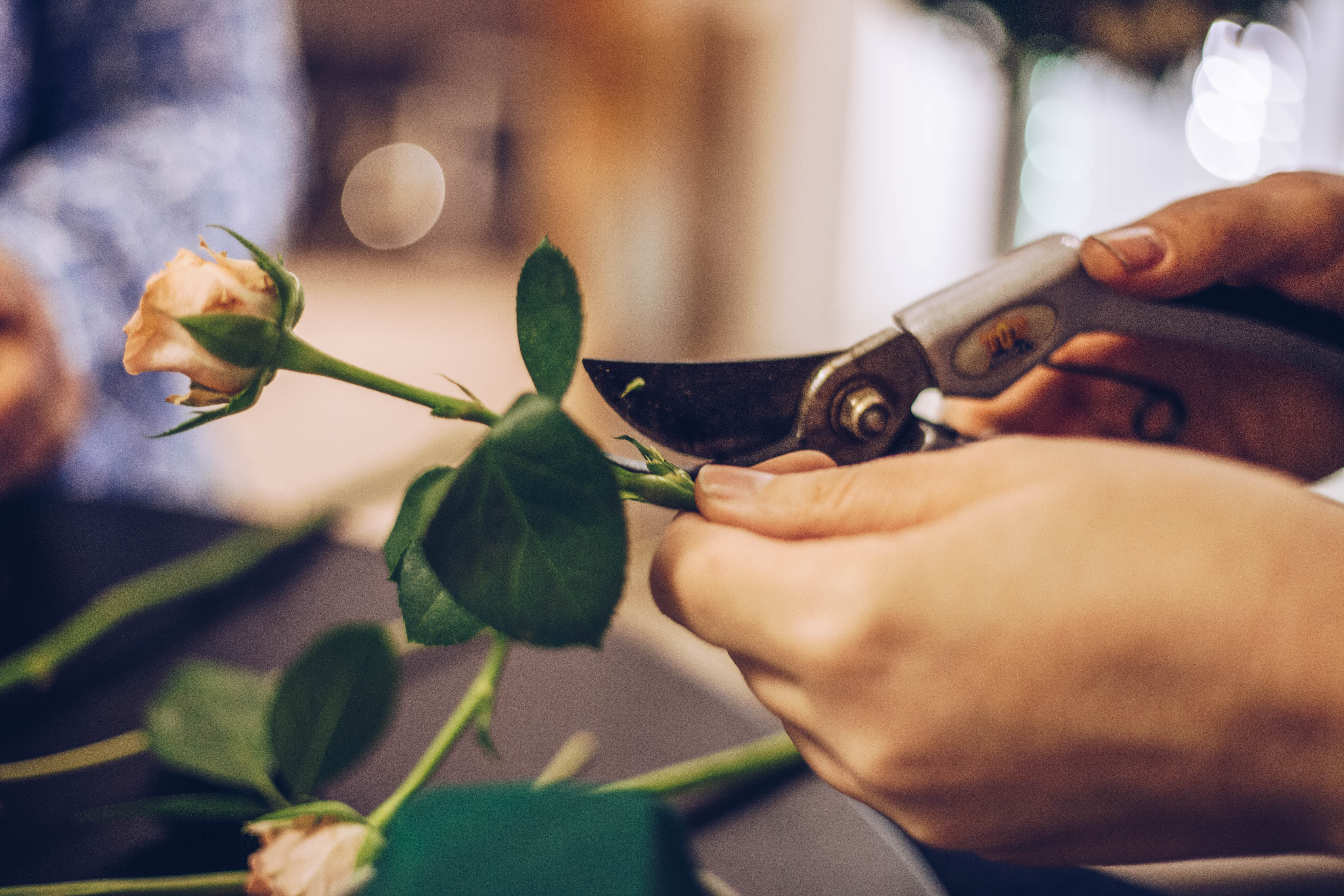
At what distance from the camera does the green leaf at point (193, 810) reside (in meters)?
0.27

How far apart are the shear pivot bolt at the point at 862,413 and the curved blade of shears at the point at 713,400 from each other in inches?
0.7

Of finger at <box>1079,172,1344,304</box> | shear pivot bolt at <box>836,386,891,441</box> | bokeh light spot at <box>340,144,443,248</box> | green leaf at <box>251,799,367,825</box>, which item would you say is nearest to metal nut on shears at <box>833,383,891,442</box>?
shear pivot bolt at <box>836,386,891,441</box>

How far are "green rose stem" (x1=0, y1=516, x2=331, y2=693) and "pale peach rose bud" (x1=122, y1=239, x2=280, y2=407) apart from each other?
32 centimetres

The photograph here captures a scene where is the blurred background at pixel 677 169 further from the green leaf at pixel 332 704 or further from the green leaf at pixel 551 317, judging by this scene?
the green leaf at pixel 551 317

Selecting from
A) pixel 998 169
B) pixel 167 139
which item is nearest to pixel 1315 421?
pixel 167 139

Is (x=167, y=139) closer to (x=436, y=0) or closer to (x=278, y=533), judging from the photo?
(x=278, y=533)

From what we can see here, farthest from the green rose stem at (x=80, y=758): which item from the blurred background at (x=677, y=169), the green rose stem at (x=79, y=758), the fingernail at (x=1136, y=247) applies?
the blurred background at (x=677, y=169)

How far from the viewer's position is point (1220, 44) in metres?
1.58

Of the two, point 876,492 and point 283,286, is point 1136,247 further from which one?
point 283,286

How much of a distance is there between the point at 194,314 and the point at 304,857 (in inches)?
5.6

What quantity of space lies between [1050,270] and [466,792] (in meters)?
0.28

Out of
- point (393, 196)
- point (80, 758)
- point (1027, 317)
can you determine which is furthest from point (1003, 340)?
point (393, 196)

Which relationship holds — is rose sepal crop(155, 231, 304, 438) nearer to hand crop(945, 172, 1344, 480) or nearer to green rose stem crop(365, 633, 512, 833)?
green rose stem crop(365, 633, 512, 833)

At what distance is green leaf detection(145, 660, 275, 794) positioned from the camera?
0.32 metres
